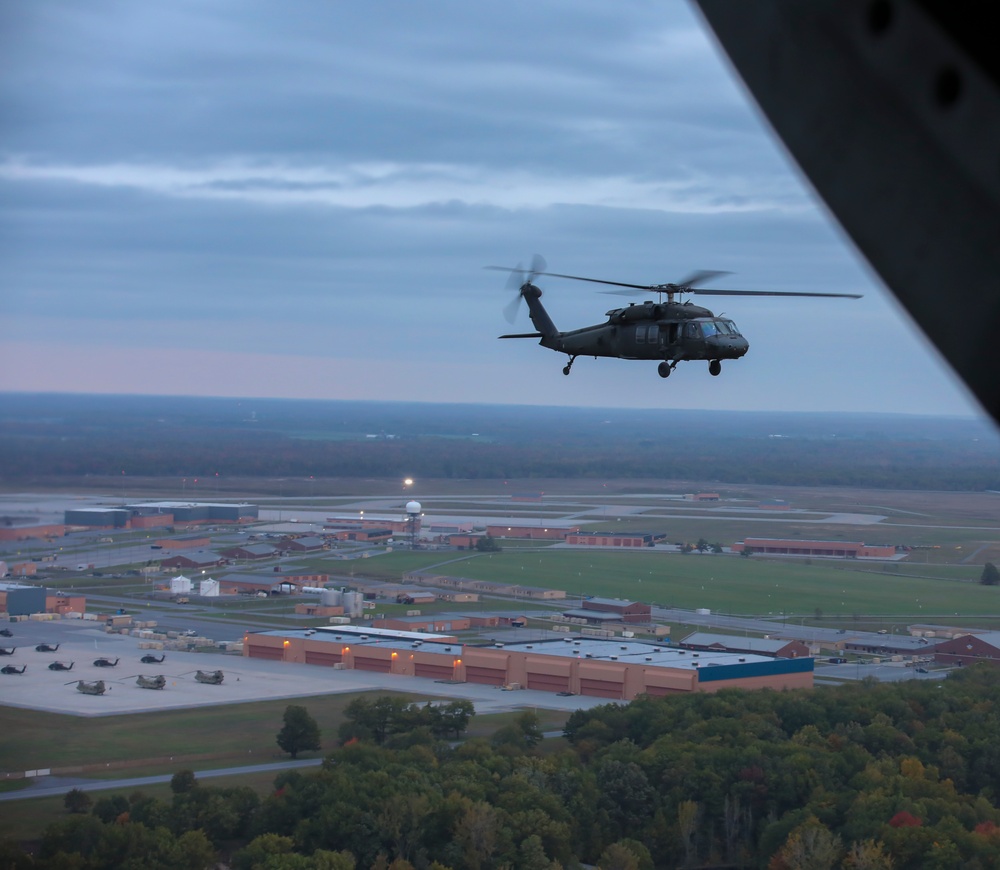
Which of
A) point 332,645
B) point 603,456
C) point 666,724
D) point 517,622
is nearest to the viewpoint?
point 666,724

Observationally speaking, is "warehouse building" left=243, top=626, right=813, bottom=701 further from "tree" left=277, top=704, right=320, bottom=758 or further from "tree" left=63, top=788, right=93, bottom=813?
"tree" left=63, top=788, right=93, bottom=813

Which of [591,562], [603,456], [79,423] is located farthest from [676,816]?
[603,456]

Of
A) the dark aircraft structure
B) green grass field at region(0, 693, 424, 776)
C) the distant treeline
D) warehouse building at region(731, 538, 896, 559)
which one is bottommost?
green grass field at region(0, 693, 424, 776)

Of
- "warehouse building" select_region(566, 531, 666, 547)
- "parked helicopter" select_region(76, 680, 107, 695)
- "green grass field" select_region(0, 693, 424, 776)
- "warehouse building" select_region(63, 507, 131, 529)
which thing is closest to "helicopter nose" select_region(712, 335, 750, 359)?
"green grass field" select_region(0, 693, 424, 776)

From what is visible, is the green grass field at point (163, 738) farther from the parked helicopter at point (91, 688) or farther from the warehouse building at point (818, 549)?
the warehouse building at point (818, 549)

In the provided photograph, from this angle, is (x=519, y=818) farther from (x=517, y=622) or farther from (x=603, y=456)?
(x=603, y=456)

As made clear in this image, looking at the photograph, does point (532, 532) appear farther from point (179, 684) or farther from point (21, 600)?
point (179, 684)

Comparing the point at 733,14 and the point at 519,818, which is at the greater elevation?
the point at 733,14

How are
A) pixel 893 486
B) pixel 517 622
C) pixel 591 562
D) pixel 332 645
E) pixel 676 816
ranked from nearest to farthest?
pixel 676 816 → pixel 332 645 → pixel 517 622 → pixel 591 562 → pixel 893 486
